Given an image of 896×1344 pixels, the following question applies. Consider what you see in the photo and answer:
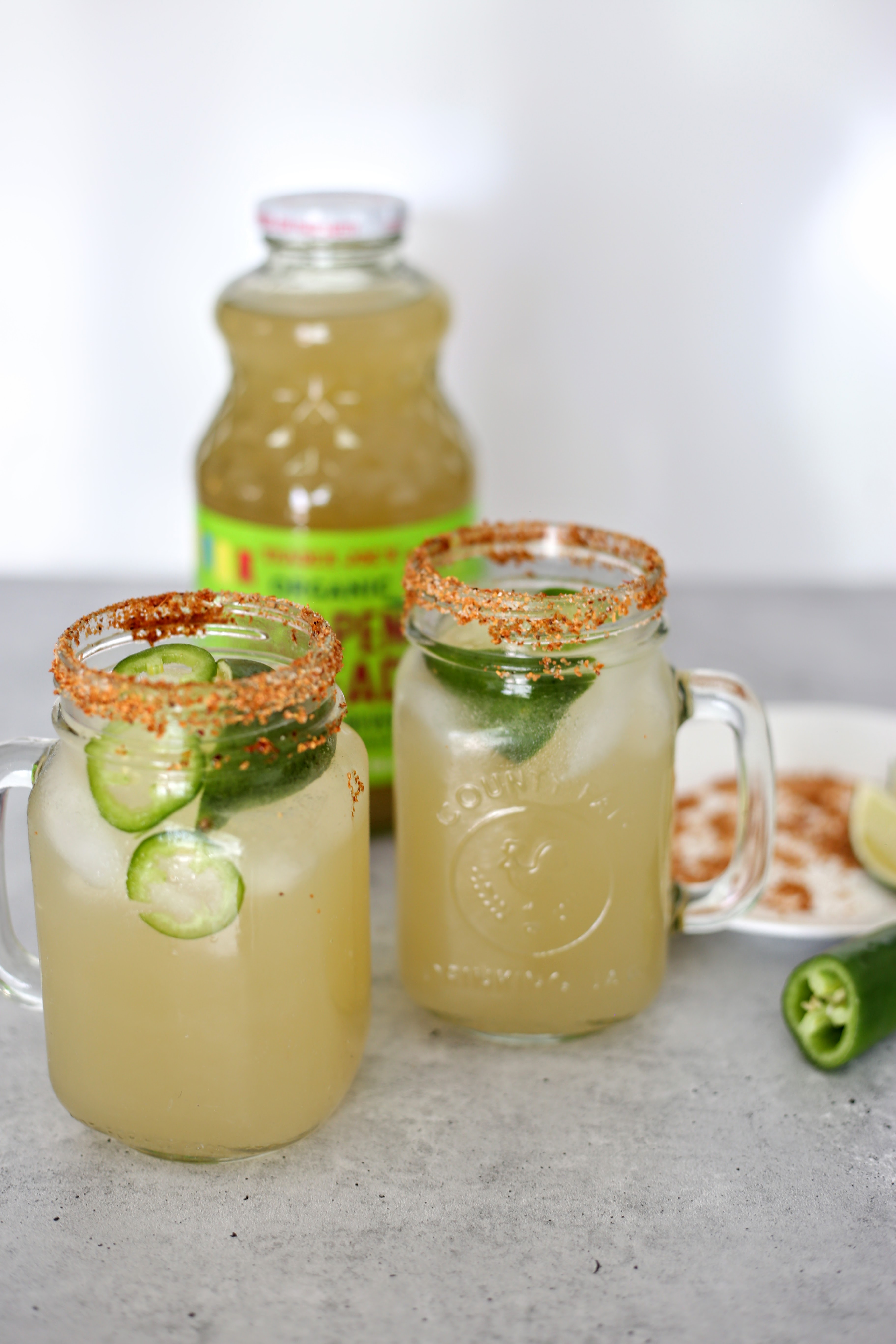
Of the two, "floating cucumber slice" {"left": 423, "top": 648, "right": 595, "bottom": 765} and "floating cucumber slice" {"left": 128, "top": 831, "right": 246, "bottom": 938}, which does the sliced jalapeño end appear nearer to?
"floating cucumber slice" {"left": 423, "top": 648, "right": 595, "bottom": 765}

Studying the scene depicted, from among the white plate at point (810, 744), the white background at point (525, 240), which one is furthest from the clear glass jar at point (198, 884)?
the white background at point (525, 240)

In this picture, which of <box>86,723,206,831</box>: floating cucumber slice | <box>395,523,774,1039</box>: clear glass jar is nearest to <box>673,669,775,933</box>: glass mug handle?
<box>395,523,774,1039</box>: clear glass jar

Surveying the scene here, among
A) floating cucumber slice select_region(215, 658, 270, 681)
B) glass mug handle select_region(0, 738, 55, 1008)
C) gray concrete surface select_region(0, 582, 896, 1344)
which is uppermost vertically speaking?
floating cucumber slice select_region(215, 658, 270, 681)

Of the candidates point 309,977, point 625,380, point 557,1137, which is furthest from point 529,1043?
point 625,380

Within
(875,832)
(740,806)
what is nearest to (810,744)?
(875,832)

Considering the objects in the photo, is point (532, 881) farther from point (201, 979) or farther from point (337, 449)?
point (337, 449)

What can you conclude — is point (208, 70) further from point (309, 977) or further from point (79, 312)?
point (309, 977)
